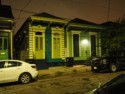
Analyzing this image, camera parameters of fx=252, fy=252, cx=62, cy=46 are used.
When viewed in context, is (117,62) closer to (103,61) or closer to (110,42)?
(103,61)

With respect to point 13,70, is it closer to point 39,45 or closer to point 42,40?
point 39,45

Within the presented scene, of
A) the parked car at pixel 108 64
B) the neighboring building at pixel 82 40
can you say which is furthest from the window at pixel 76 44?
the parked car at pixel 108 64

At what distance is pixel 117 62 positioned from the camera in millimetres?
22250

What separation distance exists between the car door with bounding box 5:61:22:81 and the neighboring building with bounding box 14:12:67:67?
26.1 feet

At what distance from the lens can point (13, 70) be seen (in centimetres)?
1524

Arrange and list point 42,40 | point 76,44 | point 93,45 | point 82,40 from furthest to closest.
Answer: point 93,45
point 82,40
point 76,44
point 42,40

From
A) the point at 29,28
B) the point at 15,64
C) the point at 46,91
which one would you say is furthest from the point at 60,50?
the point at 46,91

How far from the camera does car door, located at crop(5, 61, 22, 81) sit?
49.4 feet

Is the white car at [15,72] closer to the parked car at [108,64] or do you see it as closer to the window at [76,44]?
the parked car at [108,64]

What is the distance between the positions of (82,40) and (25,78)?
1493cm

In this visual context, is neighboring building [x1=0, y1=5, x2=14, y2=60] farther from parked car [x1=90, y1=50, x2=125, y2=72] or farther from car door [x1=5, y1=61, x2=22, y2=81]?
car door [x1=5, y1=61, x2=22, y2=81]

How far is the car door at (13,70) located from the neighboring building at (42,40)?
7.96 meters

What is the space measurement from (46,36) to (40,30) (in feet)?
3.13

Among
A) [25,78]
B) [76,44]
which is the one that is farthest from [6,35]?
[76,44]
